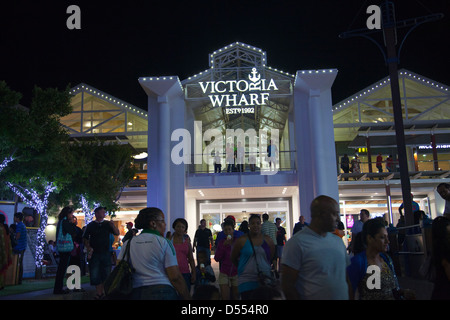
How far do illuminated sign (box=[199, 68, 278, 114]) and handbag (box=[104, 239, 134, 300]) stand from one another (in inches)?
606

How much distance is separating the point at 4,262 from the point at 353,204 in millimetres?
21911

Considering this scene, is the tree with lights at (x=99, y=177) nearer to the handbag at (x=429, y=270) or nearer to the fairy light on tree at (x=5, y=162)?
the fairy light on tree at (x=5, y=162)

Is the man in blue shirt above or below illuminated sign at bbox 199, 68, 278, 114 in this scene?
below

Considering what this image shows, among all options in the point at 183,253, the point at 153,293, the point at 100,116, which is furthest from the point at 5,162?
the point at 100,116

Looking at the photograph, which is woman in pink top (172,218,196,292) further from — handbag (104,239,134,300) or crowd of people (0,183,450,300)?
handbag (104,239,134,300)

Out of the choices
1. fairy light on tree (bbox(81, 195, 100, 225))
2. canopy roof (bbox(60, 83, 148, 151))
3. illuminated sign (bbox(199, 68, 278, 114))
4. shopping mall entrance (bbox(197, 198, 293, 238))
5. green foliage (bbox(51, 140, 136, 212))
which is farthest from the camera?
shopping mall entrance (bbox(197, 198, 293, 238))

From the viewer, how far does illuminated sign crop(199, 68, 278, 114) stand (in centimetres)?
1894

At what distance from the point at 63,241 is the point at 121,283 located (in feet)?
18.2

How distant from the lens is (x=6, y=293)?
30.2 feet

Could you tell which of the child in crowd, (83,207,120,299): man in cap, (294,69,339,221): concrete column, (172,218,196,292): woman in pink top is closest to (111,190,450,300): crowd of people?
the child in crowd

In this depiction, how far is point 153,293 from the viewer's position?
12.3 feet

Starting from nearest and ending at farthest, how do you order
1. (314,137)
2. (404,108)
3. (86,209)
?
1. (314,137)
2. (86,209)
3. (404,108)

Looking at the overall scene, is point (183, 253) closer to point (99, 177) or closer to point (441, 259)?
point (441, 259)
